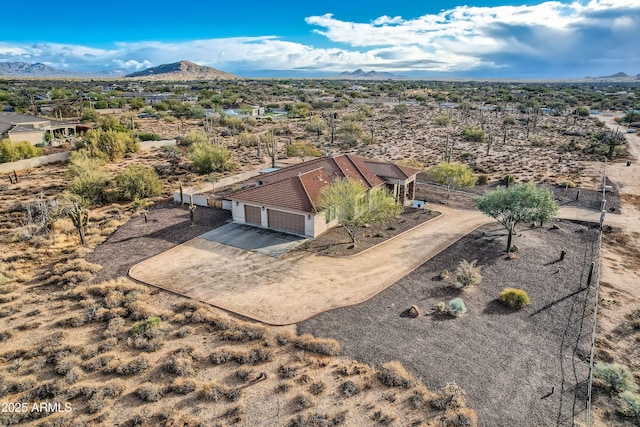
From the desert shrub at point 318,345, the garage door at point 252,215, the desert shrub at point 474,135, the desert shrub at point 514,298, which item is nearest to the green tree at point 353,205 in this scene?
the garage door at point 252,215

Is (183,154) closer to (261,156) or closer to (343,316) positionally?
(261,156)

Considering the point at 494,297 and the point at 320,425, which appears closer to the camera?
the point at 320,425

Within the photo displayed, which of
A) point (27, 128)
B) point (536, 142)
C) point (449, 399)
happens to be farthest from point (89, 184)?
point (536, 142)

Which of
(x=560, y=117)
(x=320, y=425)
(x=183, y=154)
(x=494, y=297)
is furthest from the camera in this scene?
(x=560, y=117)

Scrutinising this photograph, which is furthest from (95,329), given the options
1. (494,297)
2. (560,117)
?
(560,117)

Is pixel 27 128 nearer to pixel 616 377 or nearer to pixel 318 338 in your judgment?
pixel 318 338

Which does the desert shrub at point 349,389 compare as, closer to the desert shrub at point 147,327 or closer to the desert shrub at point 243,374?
the desert shrub at point 243,374

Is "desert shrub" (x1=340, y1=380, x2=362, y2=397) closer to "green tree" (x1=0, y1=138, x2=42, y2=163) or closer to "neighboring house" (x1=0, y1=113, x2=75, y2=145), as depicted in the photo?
"green tree" (x1=0, y1=138, x2=42, y2=163)
